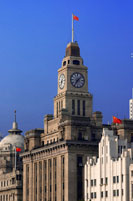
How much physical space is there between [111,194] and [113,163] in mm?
8008

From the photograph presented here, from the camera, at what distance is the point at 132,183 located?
193m

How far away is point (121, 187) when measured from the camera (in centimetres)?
19525

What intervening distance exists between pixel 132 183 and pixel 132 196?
324cm

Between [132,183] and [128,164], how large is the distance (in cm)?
526

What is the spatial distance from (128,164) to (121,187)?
6041 millimetres

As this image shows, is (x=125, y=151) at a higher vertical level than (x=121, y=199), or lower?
higher

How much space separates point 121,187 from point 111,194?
5.22 m

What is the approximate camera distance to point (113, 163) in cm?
19900

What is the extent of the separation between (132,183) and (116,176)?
6.40 metres

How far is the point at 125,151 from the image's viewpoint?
197m

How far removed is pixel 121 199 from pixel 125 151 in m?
12.2

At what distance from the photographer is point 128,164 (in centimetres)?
19525

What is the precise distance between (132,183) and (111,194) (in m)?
9.02
